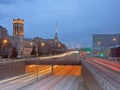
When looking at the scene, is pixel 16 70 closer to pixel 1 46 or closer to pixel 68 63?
pixel 68 63

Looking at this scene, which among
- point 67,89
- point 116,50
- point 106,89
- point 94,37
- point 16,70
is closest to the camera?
point 106,89

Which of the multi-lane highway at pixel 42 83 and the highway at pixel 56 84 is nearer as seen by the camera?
the highway at pixel 56 84

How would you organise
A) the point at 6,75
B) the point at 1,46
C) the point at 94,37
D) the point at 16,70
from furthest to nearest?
the point at 1,46, the point at 94,37, the point at 16,70, the point at 6,75

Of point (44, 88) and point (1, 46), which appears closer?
point (44, 88)

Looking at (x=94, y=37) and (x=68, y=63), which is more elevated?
(x=94, y=37)

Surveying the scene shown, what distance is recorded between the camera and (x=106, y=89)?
50.4 ft

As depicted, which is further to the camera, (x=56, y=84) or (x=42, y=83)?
(x=42, y=83)

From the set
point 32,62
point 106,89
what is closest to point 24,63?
point 32,62

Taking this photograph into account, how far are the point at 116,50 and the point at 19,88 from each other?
29.9m

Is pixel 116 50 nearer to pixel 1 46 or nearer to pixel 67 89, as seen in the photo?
pixel 67 89

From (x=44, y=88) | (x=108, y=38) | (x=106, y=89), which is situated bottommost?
(x=44, y=88)

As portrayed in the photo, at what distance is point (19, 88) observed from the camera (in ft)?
237

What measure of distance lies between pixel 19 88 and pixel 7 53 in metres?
81.5

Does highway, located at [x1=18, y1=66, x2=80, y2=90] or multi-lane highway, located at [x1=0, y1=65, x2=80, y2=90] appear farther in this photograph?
multi-lane highway, located at [x1=0, y1=65, x2=80, y2=90]
